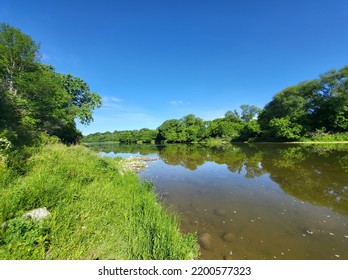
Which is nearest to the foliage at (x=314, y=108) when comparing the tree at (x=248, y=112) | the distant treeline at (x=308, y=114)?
the distant treeline at (x=308, y=114)

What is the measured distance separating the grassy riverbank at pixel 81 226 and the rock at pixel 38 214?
0.35ft

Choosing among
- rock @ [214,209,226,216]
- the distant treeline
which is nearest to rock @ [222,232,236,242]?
rock @ [214,209,226,216]

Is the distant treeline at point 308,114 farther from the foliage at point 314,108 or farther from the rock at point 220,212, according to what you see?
the rock at point 220,212

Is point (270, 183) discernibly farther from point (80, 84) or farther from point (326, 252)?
point (80, 84)

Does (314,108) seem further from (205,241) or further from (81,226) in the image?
(81,226)

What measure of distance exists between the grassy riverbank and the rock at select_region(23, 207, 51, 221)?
0.11 m

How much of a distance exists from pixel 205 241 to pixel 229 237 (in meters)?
0.66

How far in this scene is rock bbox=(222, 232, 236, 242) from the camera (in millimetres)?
4293

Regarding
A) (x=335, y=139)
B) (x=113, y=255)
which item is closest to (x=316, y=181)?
(x=113, y=255)

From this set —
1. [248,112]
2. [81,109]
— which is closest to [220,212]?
[81,109]

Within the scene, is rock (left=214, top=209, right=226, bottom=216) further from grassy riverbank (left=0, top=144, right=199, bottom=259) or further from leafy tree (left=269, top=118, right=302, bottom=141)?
leafy tree (left=269, top=118, right=302, bottom=141)

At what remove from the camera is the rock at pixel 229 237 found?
169 inches

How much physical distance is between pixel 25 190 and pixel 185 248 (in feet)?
12.7

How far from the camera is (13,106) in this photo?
13.6m
